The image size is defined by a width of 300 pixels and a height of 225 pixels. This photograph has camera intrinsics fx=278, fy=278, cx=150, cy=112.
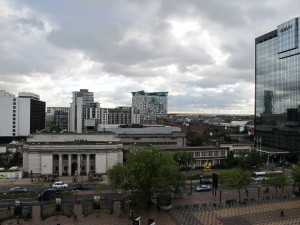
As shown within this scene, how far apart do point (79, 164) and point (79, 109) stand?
368ft

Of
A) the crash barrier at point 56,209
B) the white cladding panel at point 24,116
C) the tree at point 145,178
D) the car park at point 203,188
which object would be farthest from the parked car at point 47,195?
the white cladding panel at point 24,116

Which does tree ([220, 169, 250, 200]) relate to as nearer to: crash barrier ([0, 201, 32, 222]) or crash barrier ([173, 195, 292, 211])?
crash barrier ([173, 195, 292, 211])

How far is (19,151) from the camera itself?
97.6 m

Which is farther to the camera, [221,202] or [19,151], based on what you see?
[19,151]

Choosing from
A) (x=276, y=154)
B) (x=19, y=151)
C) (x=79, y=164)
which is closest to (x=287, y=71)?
(x=276, y=154)

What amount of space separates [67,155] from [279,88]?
77.3m

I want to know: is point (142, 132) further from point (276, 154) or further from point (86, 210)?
point (86, 210)

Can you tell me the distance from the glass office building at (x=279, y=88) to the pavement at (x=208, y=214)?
1868 inches

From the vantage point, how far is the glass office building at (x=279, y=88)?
93562 mm

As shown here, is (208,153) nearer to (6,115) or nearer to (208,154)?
(208,154)

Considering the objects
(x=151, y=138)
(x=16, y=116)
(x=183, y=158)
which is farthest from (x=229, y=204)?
(x=16, y=116)

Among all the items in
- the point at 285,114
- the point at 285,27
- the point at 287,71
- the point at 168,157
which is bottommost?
the point at 168,157

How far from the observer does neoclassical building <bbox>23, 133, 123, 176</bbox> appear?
75.6 m

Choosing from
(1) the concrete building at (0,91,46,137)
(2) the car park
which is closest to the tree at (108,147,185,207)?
(2) the car park
